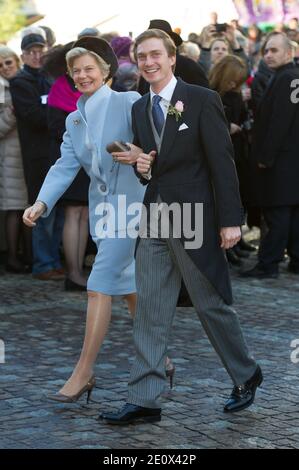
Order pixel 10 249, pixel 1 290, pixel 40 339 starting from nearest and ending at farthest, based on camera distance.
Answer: pixel 40 339, pixel 1 290, pixel 10 249

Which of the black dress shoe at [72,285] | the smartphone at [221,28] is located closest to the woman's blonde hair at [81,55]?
the black dress shoe at [72,285]

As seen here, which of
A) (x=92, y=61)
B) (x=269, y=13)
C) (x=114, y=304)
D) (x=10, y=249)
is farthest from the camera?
(x=269, y=13)

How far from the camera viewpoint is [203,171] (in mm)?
5461

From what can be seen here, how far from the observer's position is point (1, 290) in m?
9.56

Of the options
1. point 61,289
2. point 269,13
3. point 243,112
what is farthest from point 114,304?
point 269,13

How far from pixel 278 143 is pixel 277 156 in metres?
0.18

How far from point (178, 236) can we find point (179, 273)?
0.74 feet

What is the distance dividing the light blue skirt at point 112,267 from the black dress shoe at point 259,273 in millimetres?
4495

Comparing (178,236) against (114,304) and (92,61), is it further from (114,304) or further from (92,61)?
(114,304)

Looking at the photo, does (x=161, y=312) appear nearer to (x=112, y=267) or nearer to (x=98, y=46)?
(x=112, y=267)

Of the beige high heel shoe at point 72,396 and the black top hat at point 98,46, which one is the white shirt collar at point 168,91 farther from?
the beige high heel shoe at point 72,396

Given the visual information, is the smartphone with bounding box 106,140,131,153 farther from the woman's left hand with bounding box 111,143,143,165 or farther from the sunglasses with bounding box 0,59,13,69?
the sunglasses with bounding box 0,59,13,69

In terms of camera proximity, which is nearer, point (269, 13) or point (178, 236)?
point (178, 236)

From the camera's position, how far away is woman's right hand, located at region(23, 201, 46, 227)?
5.63m
